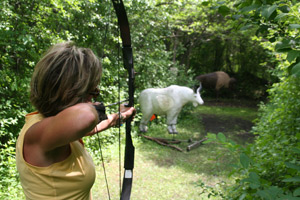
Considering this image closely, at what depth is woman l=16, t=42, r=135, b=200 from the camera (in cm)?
78

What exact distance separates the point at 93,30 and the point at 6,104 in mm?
2103

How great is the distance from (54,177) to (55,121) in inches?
10.6

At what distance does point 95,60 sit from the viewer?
2.99ft

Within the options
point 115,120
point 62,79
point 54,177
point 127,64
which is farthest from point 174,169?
point 62,79

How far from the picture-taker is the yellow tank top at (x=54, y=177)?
85 centimetres

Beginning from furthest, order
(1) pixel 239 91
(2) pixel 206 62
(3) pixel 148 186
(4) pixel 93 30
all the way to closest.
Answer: (2) pixel 206 62 < (1) pixel 239 91 < (4) pixel 93 30 < (3) pixel 148 186

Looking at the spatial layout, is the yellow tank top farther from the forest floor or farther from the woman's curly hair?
the forest floor

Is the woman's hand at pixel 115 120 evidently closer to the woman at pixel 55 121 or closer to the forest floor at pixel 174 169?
the woman at pixel 55 121

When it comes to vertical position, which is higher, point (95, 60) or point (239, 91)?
point (95, 60)

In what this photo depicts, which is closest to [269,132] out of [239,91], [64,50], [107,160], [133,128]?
[64,50]

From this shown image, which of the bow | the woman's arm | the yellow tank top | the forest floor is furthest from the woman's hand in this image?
the forest floor

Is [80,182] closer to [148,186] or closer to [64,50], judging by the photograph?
[64,50]

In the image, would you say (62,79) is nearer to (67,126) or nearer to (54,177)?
(67,126)

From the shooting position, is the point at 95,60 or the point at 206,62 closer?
the point at 95,60
